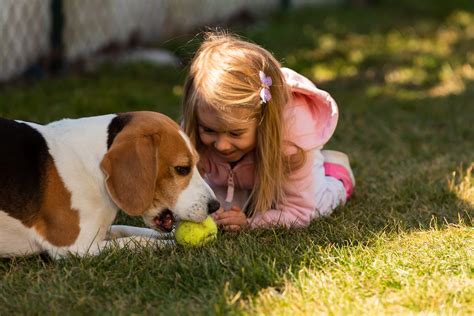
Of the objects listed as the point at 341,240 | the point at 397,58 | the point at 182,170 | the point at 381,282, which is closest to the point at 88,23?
the point at 397,58

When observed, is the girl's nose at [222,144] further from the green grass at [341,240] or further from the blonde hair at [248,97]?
the green grass at [341,240]

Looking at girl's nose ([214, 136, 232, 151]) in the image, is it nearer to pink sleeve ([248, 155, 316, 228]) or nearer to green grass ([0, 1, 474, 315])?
pink sleeve ([248, 155, 316, 228])

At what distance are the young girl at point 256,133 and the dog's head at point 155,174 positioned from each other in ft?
1.49

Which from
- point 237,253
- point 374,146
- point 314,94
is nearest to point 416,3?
point 374,146

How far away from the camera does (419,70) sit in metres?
10.6

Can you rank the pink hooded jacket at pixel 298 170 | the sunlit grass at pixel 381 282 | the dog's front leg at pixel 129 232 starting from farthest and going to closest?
the pink hooded jacket at pixel 298 170 → the dog's front leg at pixel 129 232 → the sunlit grass at pixel 381 282

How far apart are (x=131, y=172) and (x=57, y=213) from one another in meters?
0.45

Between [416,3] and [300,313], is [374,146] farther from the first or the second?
[416,3]

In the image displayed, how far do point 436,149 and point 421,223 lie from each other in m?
2.44

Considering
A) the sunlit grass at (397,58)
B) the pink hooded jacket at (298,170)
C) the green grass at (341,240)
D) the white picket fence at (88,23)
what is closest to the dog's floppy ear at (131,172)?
the green grass at (341,240)

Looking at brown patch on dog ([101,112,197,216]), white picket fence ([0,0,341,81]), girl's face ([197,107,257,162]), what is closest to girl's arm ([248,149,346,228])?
girl's face ([197,107,257,162])

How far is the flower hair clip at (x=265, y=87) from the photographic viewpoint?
4.64 meters

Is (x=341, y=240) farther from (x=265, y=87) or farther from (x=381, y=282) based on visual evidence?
(x=265, y=87)

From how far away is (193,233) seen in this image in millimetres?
4254
